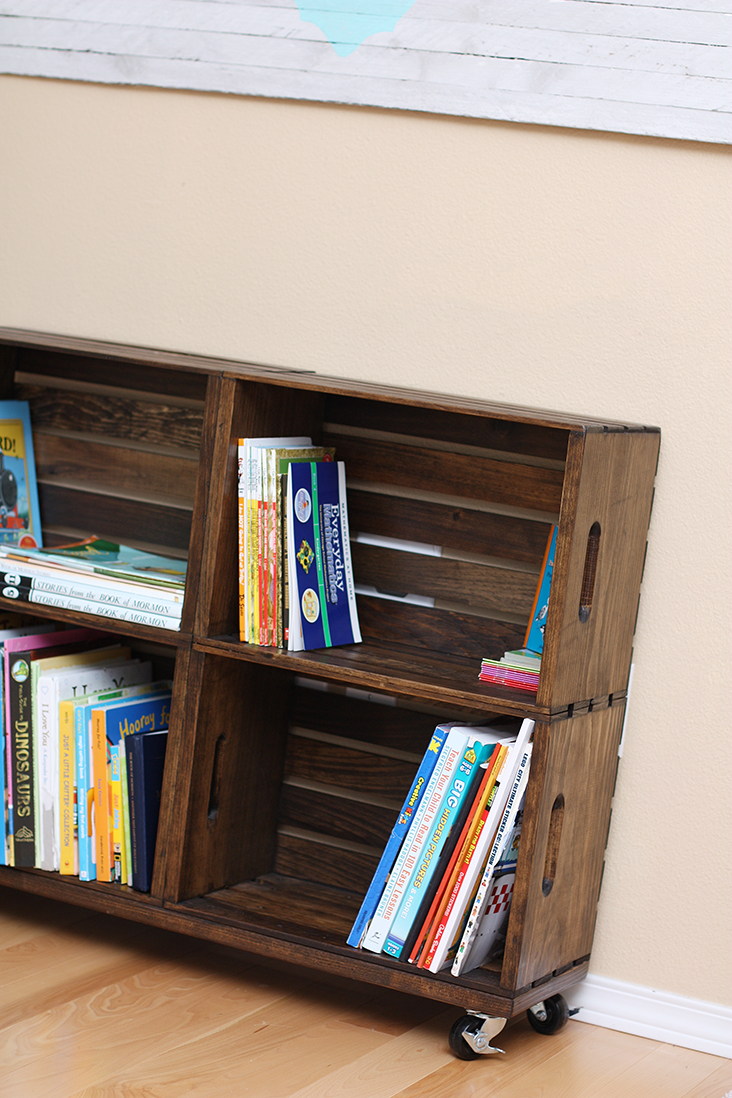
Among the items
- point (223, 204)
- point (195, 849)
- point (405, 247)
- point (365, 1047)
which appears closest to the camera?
point (365, 1047)

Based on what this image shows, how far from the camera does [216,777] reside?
196cm

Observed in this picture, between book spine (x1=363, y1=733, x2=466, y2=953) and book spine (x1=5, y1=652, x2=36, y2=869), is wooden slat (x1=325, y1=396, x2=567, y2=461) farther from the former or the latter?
book spine (x1=5, y1=652, x2=36, y2=869)

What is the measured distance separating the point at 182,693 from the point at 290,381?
20.0 inches

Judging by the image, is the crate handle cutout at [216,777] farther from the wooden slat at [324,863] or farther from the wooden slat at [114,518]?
the wooden slat at [114,518]

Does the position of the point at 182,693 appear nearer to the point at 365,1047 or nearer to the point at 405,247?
the point at 365,1047

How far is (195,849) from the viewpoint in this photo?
1924mm

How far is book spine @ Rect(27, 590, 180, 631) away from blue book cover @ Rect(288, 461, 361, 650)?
20 centimetres

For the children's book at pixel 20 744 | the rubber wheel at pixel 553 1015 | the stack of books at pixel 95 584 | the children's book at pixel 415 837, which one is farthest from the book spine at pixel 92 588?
the rubber wheel at pixel 553 1015

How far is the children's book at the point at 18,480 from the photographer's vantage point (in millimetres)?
2230

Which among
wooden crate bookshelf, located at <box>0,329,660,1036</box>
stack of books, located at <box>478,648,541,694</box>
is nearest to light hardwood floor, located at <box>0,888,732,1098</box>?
wooden crate bookshelf, located at <box>0,329,660,1036</box>

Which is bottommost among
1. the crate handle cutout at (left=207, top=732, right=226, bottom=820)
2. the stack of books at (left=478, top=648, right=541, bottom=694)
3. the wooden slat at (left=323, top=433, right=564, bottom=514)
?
the crate handle cutout at (left=207, top=732, right=226, bottom=820)

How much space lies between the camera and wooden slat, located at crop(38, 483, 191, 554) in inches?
87.9

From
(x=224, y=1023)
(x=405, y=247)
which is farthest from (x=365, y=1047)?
(x=405, y=247)

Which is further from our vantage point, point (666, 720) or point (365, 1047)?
point (666, 720)
